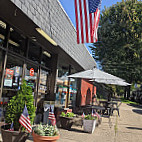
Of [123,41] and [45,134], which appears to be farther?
[123,41]

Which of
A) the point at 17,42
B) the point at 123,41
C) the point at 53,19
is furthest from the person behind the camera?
the point at 123,41

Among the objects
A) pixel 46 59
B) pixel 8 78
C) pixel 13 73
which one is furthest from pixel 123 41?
pixel 8 78

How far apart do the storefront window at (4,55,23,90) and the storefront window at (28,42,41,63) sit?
29.3 inches

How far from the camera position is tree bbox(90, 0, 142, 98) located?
2827cm

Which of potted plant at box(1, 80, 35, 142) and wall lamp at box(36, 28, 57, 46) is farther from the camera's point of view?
wall lamp at box(36, 28, 57, 46)

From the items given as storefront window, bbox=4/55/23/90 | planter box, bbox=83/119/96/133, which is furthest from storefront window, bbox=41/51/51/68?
planter box, bbox=83/119/96/133

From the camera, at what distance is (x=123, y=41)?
28531 mm

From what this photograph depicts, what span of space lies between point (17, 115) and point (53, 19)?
371cm

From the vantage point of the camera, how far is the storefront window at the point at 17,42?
5.56 m

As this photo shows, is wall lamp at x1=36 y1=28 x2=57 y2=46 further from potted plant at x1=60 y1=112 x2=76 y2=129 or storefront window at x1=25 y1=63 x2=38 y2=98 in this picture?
potted plant at x1=60 y1=112 x2=76 y2=129

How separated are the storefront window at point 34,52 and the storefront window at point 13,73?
29.3 inches

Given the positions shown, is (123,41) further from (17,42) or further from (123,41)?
(17,42)

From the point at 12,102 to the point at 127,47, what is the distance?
27.2 meters

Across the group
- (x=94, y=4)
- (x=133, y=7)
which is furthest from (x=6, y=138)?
(x=133, y=7)
